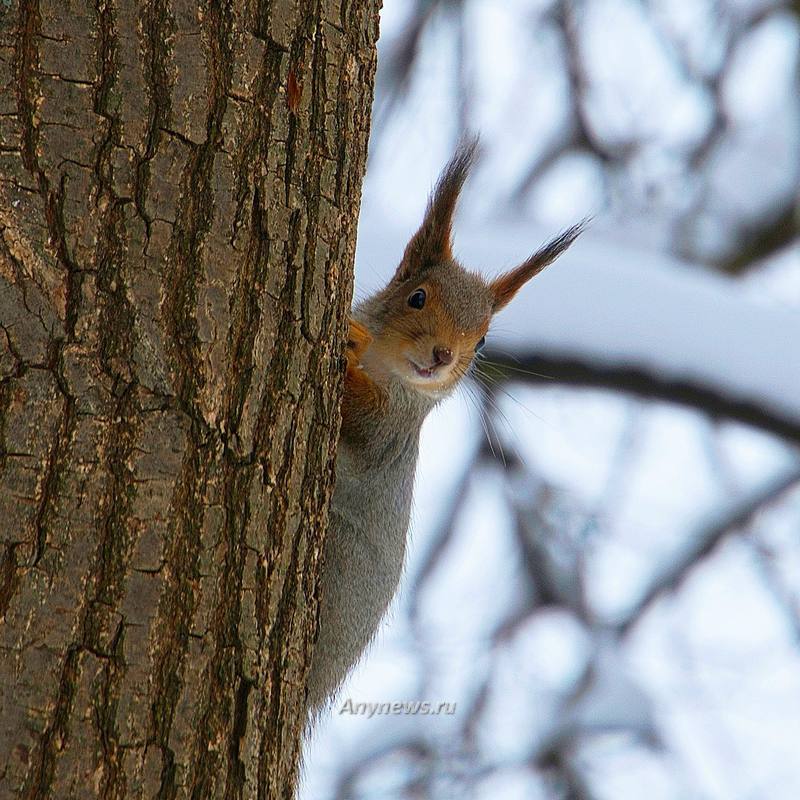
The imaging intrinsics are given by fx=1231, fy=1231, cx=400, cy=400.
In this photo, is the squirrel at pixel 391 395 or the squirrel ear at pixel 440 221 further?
the squirrel ear at pixel 440 221

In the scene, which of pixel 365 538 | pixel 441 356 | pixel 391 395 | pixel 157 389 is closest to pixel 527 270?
pixel 441 356

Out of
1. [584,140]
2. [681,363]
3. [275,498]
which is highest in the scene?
[584,140]

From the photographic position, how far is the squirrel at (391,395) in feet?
7.84

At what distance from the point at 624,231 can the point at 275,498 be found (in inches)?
153

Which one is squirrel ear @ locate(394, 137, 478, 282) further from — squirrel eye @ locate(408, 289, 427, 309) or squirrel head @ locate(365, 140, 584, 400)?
squirrel eye @ locate(408, 289, 427, 309)

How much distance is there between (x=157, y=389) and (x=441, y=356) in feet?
4.24

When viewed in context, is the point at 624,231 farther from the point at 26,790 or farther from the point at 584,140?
the point at 26,790

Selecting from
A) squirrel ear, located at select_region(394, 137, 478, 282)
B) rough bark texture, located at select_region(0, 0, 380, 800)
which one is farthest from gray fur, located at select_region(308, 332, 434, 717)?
rough bark texture, located at select_region(0, 0, 380, 800)

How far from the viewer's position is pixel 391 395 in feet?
8.61

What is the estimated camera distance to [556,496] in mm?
4844

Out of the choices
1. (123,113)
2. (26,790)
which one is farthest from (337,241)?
(26,790)

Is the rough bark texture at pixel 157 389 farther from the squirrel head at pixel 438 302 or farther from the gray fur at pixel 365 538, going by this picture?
the squirrel head at pixel 438 302

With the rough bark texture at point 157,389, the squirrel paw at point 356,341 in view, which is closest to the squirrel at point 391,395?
the squirrel paw at point 356,341

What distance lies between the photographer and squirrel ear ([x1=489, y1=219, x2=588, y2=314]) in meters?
2.71
